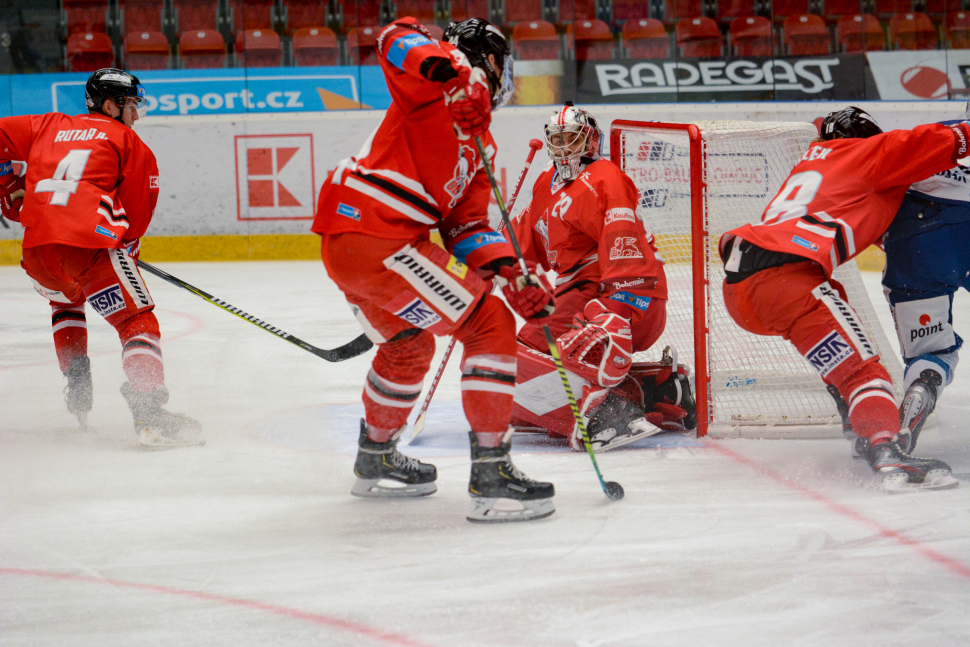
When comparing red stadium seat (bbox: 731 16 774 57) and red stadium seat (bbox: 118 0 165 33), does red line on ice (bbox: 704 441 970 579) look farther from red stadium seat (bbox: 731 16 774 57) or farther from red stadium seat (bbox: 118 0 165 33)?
red stadium seat (bbox: 118 0 165 33)

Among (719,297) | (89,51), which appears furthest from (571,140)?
(89,51)

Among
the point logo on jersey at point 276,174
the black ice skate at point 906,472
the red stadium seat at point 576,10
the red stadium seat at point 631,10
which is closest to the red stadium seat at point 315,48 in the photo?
the point logo on jersey at point 276,174

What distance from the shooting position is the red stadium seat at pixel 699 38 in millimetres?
9398

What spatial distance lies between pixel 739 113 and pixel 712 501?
7524 mm

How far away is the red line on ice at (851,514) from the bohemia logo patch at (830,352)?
11.8 inches

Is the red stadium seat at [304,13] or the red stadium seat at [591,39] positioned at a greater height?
the red stadium seat at [304,13]

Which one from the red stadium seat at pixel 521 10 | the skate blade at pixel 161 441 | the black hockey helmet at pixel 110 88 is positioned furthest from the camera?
the red stadium seat at pixel 521 10

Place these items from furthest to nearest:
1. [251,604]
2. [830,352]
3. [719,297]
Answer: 1. [719,297]
2. [830,352]
3. [251,604]

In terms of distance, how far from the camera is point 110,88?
318cm

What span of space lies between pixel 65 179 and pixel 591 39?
7.38 m

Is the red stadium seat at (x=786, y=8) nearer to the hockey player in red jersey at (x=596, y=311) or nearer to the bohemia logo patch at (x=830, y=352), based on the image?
the hockey player in red jersey at (x=596, y=311)

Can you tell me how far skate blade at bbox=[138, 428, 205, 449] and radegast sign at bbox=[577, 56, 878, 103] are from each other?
23.6ft

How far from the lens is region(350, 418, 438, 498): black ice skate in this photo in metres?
2.40

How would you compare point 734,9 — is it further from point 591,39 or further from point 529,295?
point 529,295
